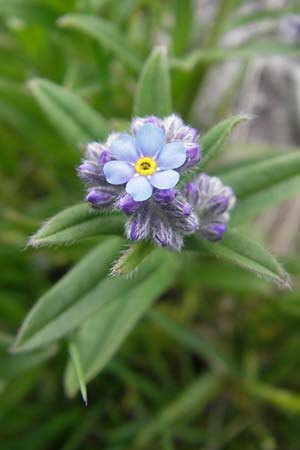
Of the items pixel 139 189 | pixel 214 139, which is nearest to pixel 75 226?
pixel 139 189

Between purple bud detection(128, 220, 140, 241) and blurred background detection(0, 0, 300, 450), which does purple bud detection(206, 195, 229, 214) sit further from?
blurred background detection(0, 0, 300, 450)

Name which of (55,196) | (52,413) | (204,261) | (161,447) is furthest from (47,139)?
(161,447)

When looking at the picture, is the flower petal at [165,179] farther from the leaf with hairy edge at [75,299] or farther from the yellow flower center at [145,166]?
the leaf with hairy edge at [75,299]

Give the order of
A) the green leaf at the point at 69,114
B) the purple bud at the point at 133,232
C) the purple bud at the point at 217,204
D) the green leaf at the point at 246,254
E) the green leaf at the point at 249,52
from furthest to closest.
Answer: the green leaf at the point at 249,52
the green leaf at the point at 69,114
the purple bud at the point at 217,204
the green leaf at the point at 246,254
the purple bud at the point at 133,232

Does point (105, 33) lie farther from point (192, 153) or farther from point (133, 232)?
point (133, 232)

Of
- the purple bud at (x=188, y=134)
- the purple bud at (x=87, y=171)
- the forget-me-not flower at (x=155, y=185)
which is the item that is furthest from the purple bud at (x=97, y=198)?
the purple bud at (x=188, y=134)

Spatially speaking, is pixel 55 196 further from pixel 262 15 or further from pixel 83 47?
pixel 262 15

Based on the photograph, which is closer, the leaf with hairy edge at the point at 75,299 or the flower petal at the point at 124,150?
the flower petal at the point at 124,150
